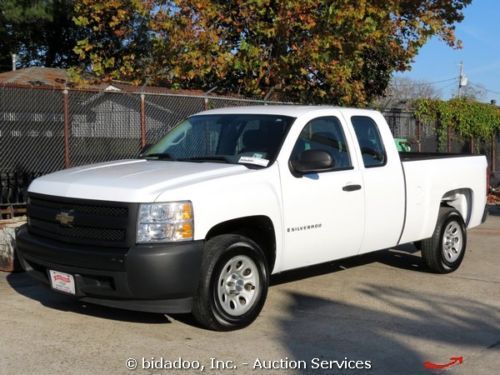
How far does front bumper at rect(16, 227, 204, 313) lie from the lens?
5090mm

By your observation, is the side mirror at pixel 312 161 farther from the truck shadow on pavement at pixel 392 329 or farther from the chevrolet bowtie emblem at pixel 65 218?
the chevrolet bowtie emblem at pixel 65 218

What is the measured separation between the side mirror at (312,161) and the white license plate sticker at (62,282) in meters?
2.15

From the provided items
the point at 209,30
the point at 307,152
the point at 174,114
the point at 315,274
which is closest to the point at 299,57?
the point at 209,30

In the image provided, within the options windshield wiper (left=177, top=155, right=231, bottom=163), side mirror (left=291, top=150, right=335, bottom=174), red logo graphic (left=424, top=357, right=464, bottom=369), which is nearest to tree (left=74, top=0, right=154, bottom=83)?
windshield wiper (left=177, top=155, right=231, bottom=163)

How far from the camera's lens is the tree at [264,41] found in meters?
14.5

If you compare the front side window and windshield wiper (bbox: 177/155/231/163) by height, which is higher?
the front side window

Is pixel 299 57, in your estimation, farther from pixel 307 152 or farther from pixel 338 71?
pixel 307 152

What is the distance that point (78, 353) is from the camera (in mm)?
5070

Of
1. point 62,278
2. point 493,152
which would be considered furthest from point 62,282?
point 493,152

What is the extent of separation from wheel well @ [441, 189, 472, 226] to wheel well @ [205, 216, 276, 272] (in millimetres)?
3170

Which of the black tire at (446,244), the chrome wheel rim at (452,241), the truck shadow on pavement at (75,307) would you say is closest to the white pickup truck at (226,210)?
the black tire at (446,244)

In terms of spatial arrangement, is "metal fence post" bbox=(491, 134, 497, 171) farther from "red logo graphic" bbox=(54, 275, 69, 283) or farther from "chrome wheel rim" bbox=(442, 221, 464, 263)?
"red logo graphic" bbox=(54, 275, 69, 283)

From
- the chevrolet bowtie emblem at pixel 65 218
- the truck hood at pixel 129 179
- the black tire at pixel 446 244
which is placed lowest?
the black tire at pixel 446 244

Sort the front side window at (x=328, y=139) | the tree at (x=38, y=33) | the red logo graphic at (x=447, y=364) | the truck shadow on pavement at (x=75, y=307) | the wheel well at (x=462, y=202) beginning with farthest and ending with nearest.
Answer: the tree at (x=38, y=33) → the wheel well at (x=462, y=202) → the front side window at (x=328, y=139) → the truck shadow on pavement at (x=75, y=307) → the red logo graphic at (x=447, y=364)
